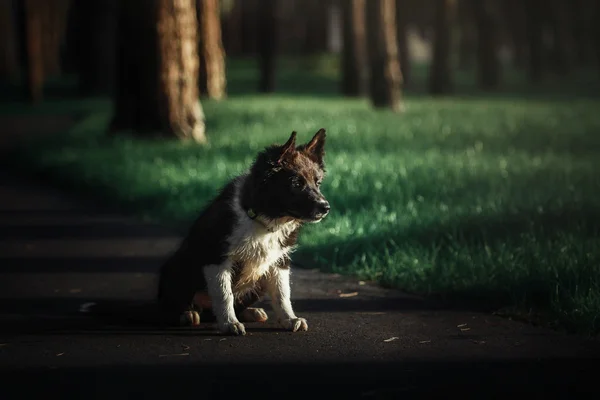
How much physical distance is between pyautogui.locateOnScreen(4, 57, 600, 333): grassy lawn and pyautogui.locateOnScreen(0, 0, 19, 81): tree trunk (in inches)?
1245

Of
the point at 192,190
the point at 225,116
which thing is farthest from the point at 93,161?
the point at 225,116

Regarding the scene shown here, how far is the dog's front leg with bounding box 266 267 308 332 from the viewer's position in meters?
7.12

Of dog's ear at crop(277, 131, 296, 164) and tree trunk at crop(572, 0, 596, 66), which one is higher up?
tree trunk at crop(572, 0, 596, 66)

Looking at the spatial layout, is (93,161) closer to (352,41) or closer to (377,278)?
(377,278)

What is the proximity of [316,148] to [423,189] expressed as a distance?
20.8ft

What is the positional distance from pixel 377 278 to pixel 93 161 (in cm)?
856

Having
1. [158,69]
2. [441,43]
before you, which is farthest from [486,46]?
[158,69]

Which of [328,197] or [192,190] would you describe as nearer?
[328,197]

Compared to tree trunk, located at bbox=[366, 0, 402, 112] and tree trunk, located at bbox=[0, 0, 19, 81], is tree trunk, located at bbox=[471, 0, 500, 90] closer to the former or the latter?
tree trunk, located at bbox=[366, 0, 402, 112]

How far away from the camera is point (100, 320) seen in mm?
7617

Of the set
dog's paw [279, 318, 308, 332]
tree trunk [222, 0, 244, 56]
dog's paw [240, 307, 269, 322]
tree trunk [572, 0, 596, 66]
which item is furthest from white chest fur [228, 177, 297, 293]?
tree trunk [222, 0, 244, 56]

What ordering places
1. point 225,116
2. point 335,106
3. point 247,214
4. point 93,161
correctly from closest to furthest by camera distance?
point 247,214 < point 93,161 < point 225,116 < point 335,106

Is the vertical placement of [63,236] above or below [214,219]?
below

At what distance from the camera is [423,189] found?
13.1 metres
